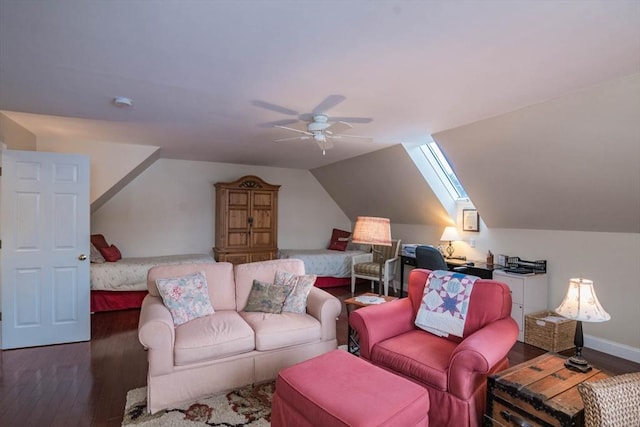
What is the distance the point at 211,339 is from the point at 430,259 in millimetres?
2801

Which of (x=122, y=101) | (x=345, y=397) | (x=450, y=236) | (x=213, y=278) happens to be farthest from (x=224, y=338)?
(x=450, y=236)

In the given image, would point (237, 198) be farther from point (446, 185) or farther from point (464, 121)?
point (464, 121)

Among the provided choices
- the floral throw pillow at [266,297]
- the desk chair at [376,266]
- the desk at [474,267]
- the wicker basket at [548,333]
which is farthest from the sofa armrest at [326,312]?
the desk chair at [376,266]

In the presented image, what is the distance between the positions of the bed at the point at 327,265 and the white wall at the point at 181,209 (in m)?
0.90

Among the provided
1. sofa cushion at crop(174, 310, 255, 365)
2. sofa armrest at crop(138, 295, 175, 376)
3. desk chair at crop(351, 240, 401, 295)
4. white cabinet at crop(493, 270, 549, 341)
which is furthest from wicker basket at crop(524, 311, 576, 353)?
sofa armrest at crop(138, 295, 175, 376)

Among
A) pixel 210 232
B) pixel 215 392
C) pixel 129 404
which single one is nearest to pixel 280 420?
pixel 215 392

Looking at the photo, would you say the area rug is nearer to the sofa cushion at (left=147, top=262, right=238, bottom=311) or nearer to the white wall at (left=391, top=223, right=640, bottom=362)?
the sofa cushion at (left=147, top=262, right=238, bottom=311)

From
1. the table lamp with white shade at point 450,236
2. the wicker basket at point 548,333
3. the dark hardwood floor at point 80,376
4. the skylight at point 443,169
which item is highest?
the skylight at point 443,169

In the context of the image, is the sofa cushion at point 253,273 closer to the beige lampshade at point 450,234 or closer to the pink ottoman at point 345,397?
the pink ottoman at point 345,397

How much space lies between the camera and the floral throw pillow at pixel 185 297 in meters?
2.68

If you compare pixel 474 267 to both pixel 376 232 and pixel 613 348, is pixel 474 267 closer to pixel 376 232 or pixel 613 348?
pixel 613 348

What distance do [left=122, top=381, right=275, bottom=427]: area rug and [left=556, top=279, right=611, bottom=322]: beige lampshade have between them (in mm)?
1944

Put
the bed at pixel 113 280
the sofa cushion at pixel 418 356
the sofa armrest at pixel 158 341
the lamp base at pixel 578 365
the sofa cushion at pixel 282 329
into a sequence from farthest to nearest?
1. the bed at pixel 113 280
2. the sofa cushion at pixel 282 329
3. the sofa armrest at pixel 158 341
4. the sofa cushion at pixel 418 356
5. the lamp base at pixel 578 365

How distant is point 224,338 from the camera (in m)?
2.46
